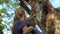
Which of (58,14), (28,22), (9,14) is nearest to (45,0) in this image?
(58,14)

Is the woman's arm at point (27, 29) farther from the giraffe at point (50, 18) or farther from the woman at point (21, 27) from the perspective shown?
the giraffe at point (50, 18)

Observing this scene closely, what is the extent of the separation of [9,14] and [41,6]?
10143 mm

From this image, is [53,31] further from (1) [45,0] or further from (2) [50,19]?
(1) [45,0]

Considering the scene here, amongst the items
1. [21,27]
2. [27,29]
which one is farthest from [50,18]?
[21,27]

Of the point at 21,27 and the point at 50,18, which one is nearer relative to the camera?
the point at 50,18

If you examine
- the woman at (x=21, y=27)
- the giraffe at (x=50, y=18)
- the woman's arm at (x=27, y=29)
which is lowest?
the giraffe at (x=50, y=18)

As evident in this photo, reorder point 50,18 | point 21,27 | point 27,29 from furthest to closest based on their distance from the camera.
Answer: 1. point 21,27
2. point 27,29
3. point 50,18

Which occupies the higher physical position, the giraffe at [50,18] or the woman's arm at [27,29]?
the woman's arm at [27,29]

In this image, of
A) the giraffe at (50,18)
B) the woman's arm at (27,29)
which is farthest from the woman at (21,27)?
the giraffe at (50,18)

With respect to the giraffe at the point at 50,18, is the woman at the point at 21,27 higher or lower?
higher

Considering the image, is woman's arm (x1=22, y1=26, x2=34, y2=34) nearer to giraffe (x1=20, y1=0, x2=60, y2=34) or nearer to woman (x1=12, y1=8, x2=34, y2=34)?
woman (x1=12, y1=8, x2=34, y2=34)

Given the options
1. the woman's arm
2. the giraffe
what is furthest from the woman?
the giraffe

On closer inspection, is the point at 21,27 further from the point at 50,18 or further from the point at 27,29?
the point at 50,18

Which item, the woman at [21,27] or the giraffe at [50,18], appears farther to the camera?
the woman at [21,27]
